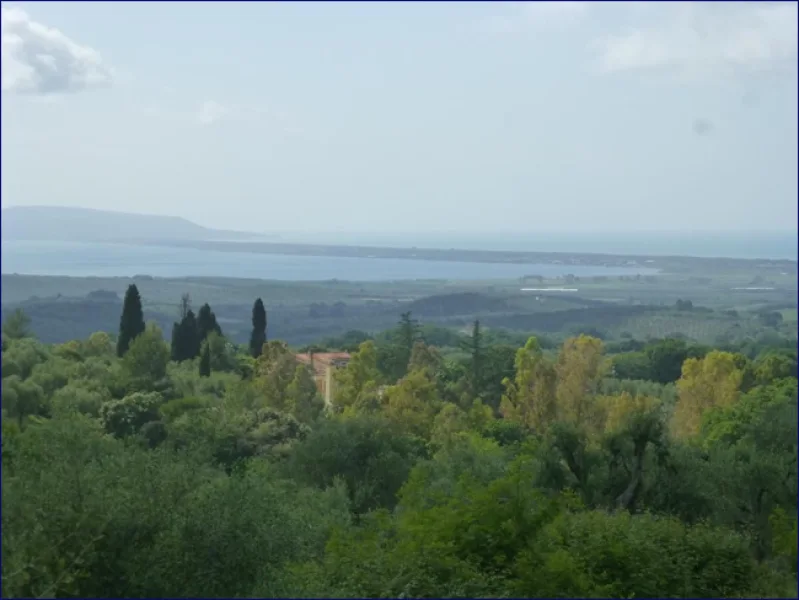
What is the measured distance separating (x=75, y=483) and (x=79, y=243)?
20.6 metres

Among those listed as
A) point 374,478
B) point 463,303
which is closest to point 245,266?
point 463,303

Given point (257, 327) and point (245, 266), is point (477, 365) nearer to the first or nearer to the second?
point (257, 327)

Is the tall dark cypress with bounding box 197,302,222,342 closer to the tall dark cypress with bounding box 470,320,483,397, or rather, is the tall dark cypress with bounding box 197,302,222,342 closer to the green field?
the green field

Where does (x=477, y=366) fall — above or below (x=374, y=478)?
above

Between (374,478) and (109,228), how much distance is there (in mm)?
15980

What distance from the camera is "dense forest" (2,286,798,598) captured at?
807cm

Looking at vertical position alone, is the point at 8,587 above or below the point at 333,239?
below

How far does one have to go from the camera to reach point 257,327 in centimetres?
2639

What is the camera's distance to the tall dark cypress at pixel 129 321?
2409 centimetres

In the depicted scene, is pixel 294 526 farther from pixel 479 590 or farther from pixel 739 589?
pixel 739 589

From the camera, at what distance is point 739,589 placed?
8391 mm

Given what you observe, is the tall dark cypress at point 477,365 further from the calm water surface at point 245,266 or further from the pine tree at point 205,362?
the pine tree at point 205,362

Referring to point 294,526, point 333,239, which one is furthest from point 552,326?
point 294,526

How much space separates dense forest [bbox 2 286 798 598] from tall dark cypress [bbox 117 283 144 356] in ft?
0.18
